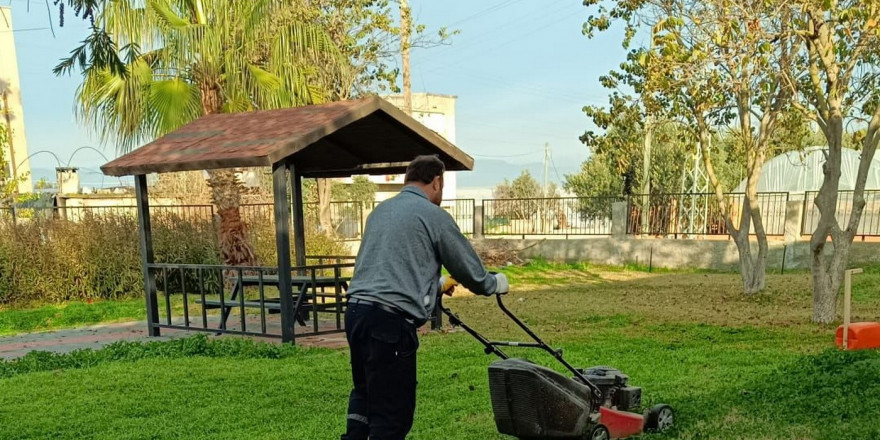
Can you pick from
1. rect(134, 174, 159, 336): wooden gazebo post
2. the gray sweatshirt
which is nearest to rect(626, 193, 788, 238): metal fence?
rect(134, 174, 159, 336): wooden gazebo post

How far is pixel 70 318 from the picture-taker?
11.7 metres

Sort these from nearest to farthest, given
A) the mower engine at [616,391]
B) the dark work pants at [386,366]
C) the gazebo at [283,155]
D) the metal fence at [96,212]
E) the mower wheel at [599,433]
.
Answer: the dark work pants at [386,366]
the mower wheel at [599,433]
the mower engine at [616,391]
the gazebo at [283,155]
the metal fence at [96,212]

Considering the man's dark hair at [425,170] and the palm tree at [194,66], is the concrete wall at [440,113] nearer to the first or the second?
the palm tree at [194,66]

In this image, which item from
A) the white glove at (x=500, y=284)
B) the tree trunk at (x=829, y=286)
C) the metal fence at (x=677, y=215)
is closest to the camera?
the white glove at (x=500, y=284)

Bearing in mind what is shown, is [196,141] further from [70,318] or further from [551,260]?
[551,260]

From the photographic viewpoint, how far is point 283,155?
7578mm

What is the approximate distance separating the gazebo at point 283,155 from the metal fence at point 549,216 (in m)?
12.3

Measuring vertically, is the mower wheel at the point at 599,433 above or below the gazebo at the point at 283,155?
below

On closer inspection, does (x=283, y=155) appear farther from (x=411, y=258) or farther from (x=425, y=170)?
(x=411, y=258)

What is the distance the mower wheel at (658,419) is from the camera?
4543 millimetres

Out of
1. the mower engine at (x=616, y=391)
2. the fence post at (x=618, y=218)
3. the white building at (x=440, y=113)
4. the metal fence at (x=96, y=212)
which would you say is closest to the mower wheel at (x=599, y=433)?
the mower engine at (x=616, y=391)

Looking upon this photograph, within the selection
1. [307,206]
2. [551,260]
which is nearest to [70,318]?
[307,206]

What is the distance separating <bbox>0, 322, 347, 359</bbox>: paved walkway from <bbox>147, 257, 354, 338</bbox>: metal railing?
18cm

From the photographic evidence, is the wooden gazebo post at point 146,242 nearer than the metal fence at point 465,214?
Yes
